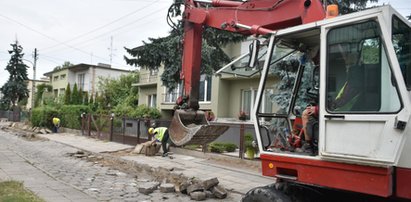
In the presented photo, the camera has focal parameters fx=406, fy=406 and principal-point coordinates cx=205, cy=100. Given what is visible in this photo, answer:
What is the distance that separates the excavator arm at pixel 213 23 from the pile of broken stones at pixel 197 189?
8.51 ft

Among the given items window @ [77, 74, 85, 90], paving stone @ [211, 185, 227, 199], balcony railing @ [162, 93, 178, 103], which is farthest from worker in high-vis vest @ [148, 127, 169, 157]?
window @ [77, 74, 85, 90]

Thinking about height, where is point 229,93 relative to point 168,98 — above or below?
above

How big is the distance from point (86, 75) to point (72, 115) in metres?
25.8

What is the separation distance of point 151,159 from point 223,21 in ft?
30.6

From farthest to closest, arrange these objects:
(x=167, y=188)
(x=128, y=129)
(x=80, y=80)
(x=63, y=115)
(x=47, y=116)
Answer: (x=80, y=80) → (x=47, y=116) → (x=63, y=115) → (x=128, y=129) → (x=167, y=188)

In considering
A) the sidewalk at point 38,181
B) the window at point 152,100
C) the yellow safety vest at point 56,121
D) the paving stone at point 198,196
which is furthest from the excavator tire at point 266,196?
the window at point 152,100

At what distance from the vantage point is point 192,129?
658 centimetres

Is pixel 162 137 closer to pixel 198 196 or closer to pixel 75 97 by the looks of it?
pixel 198 196

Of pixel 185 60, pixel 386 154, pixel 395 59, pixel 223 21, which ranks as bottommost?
pixel 386 154

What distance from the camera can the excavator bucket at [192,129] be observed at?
654 cm

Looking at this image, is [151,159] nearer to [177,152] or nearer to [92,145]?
[177,152]

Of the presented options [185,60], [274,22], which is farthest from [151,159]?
[274,22]

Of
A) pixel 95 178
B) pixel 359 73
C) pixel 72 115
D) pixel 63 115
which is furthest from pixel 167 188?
pixel 63 115

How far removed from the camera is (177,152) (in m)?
16.6
